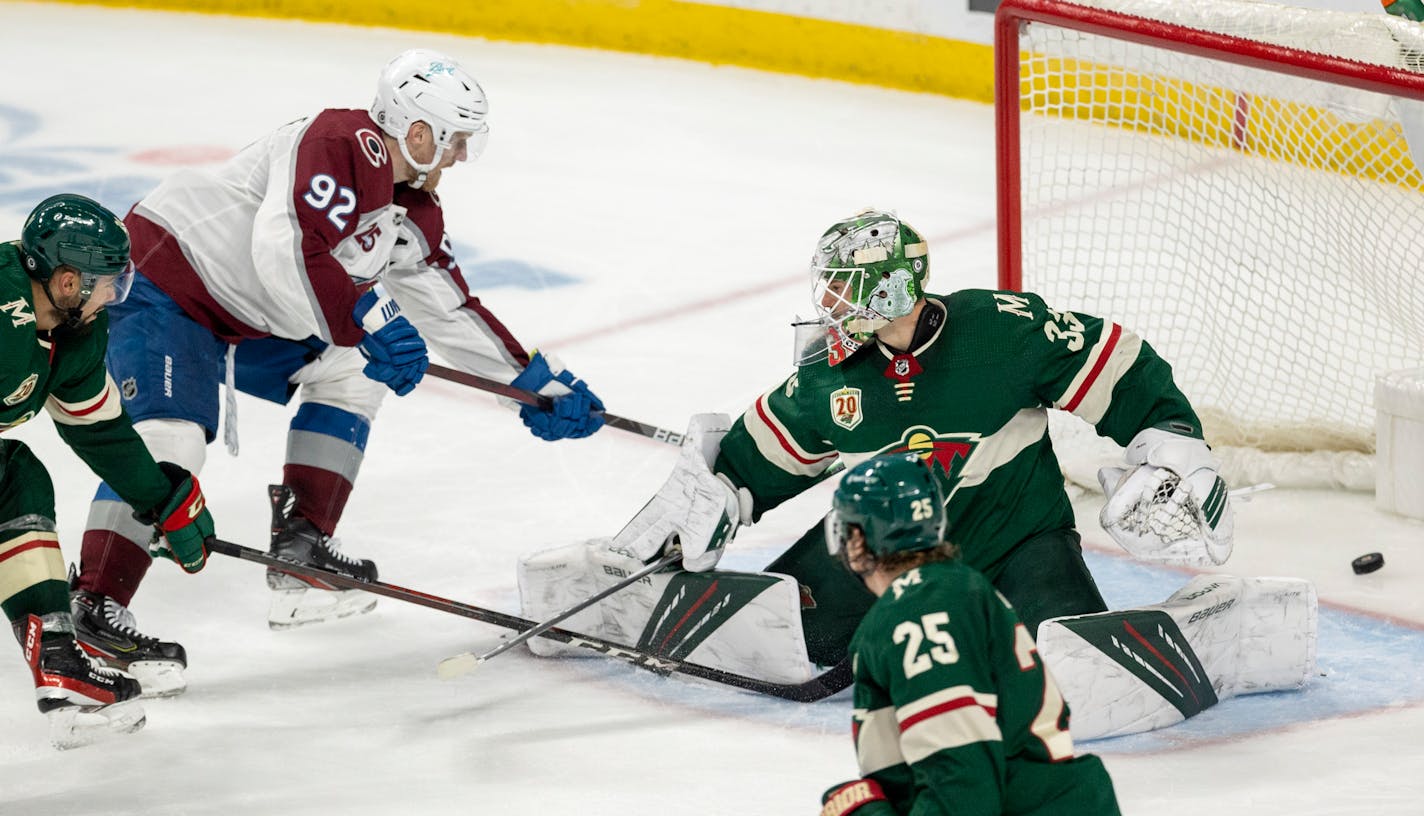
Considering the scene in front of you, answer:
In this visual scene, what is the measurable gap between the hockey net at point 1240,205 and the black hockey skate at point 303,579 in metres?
1.60

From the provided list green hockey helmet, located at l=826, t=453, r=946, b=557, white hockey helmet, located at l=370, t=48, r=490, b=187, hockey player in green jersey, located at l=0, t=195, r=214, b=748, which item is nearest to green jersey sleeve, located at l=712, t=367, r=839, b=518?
white hockey helmet, located at l=370, t=48, r=490, b=187

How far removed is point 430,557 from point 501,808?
1205 millimetres

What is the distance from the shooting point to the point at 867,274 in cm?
304

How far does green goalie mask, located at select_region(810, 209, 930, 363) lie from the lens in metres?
3.04

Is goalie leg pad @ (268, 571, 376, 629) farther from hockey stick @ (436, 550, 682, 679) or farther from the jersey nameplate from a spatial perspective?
the jersey nameplate

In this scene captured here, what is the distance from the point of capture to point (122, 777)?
309 centimetres

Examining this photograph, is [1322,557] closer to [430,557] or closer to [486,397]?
[430,557]

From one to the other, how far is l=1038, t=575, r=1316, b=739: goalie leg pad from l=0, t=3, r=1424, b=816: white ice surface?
0.17 ft

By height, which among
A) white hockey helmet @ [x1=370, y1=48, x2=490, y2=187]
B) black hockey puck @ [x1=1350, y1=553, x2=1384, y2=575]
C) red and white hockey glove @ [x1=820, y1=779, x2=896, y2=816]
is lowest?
red and white hockey glove @ [x1=820, y1=779, x2=896, y2=816]

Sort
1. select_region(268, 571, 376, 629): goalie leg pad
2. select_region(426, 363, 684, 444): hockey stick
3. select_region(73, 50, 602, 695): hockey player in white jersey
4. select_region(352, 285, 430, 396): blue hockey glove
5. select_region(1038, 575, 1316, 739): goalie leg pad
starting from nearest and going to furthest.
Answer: select_region(1038, 575, 1316, 739): goalie leg pad, select_region(73, 50, 602, 695): hockey player in white jersey, select_region(352, 285, 430, 396): blue hockey glove, select_region(268, 571, 376, 629): goalie leg pad, select_region(426, 363, 684, 444): hockey stick

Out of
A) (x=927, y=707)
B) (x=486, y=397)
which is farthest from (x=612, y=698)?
(x=486, y=397)

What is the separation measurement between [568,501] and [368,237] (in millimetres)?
941

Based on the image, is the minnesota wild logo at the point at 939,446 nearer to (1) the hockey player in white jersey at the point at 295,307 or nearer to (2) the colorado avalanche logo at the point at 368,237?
(1) the hockey player in white jersey at the point at 295,307

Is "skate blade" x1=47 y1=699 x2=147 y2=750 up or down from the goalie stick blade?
down
